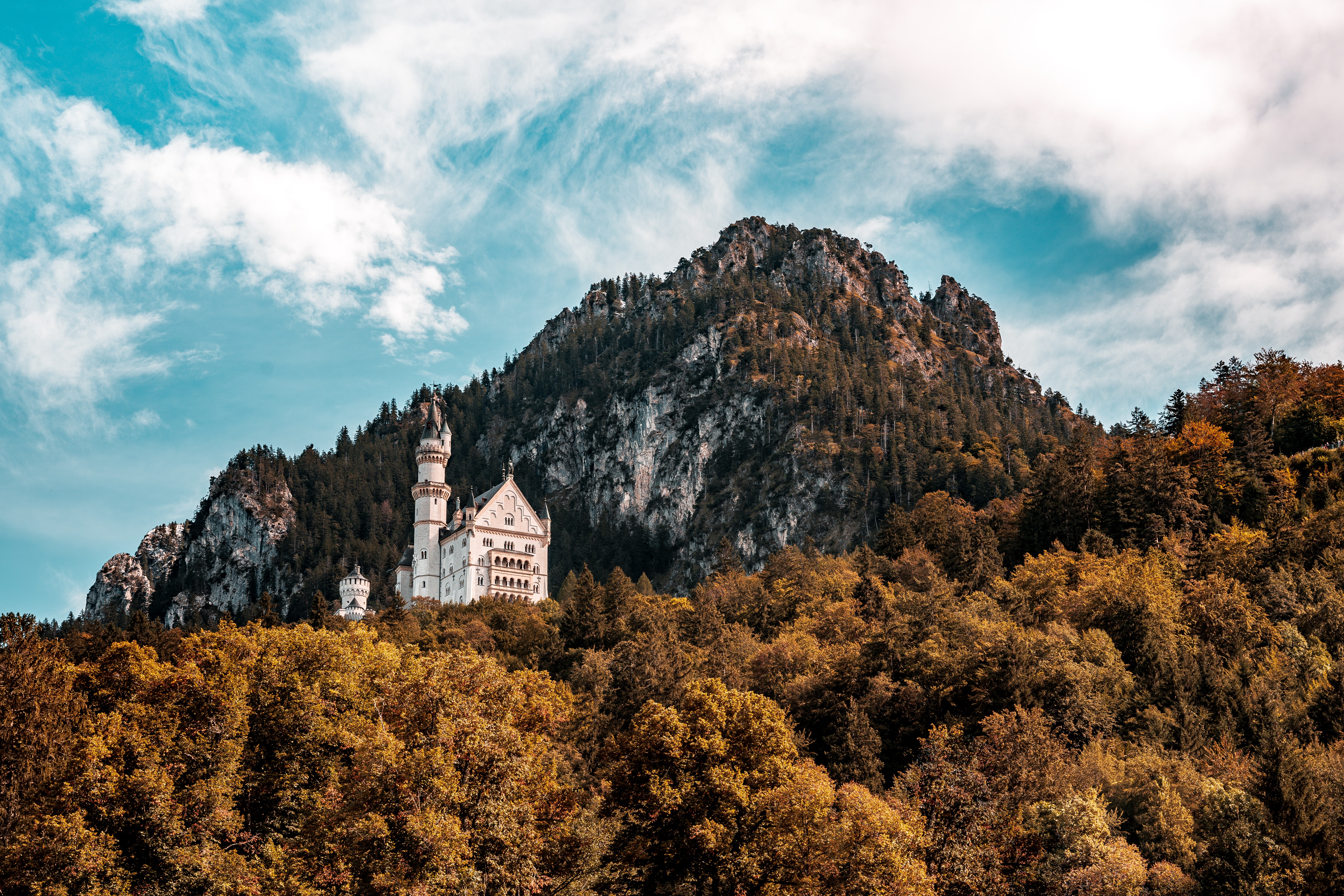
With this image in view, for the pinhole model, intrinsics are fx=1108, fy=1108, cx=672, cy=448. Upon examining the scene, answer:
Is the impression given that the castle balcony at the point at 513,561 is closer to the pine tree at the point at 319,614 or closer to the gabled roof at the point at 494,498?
the gabled roof at the point at 494,498

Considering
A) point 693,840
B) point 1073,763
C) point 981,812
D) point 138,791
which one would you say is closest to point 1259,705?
point 1073,763

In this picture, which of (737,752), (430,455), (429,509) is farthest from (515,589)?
(737,752)

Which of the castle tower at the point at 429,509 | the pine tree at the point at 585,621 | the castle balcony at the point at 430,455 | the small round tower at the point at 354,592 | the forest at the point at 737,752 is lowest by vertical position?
the forest at the point at 737,752

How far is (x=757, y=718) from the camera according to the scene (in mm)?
37719

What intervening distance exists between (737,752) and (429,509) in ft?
336

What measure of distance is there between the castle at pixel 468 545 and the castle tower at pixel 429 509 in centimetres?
8

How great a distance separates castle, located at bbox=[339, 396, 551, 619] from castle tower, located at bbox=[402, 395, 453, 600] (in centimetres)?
8

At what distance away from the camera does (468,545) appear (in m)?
124

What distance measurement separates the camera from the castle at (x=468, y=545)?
12300 cm

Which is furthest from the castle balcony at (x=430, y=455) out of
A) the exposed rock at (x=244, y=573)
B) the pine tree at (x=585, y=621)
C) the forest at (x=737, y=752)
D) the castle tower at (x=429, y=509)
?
the exposed rock at (x=244, y=573)

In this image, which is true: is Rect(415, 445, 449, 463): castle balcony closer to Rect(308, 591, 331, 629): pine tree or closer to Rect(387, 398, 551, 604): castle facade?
Rect(387, 398, 551, 604): castle facade

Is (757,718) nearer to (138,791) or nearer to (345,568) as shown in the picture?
(138,791)

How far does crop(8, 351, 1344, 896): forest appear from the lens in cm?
3388

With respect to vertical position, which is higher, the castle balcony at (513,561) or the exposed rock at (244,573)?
the exposed rock at (244,573)
